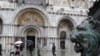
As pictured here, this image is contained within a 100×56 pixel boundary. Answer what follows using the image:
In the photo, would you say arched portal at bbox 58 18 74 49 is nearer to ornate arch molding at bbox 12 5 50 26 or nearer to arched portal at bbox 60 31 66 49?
arched portal at bbox 60 31 66 49

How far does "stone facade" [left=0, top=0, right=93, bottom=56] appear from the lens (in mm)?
26219

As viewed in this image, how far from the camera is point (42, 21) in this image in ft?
90.7

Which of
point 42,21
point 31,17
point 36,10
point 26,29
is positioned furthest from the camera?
point 31,17

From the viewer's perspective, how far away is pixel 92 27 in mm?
4332

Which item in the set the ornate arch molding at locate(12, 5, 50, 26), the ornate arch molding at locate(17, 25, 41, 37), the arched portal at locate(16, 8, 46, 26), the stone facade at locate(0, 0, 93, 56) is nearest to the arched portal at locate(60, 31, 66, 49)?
the stone facade at locate(0, 0, 93, 56)

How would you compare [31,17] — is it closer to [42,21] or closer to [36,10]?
[36,10]

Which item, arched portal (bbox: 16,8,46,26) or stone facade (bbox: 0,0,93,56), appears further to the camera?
arched portal (bbox: 16,8,46,26)

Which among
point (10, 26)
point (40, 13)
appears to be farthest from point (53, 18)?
point (10, 26)

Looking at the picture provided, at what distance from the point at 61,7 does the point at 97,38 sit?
24542 millimetres

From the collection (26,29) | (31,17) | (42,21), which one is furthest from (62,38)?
(26,29)

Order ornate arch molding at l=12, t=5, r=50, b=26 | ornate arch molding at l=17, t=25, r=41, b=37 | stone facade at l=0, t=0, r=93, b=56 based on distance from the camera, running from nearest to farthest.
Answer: stone facade at l=0, t=0, r=93, b=56 → ornate arch molding at l=12, t=5, r=50, b=26 → ornate arch molding at l=17, t=25, r=41, b=37

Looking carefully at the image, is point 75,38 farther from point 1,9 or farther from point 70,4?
point 70,4

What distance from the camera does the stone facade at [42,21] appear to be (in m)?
26.2

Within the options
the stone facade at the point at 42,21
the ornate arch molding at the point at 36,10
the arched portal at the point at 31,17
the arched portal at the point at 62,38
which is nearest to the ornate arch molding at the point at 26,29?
the stone facade at the point at 42,21
